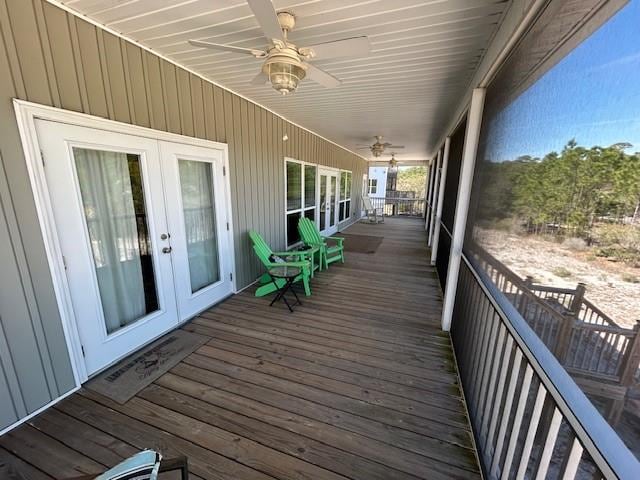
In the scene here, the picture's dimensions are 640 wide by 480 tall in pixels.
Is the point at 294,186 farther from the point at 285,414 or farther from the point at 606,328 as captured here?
the point at 606,328

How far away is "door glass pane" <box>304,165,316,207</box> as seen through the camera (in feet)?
19.2

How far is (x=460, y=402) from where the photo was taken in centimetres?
195

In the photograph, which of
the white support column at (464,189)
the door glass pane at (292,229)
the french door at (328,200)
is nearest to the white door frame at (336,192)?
the french door at (328,200)

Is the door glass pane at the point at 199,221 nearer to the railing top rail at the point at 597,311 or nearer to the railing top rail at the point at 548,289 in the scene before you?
the railing top rail at the point at 548,289

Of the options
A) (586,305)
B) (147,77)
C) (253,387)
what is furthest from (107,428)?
(147,77)

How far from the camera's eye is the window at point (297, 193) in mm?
5145

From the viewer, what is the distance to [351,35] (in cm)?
208

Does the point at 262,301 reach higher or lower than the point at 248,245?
lower

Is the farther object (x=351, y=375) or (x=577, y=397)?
(x=351, y=375)

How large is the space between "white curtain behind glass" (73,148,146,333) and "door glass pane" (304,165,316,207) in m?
3.84

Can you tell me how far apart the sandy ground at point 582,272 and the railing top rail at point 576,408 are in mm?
263

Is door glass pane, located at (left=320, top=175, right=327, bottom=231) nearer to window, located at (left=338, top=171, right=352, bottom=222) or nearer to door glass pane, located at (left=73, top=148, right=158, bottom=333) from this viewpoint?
window, located at (left=338, top=171, right=352, bottom=222)

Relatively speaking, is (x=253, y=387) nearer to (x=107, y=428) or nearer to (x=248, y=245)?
(x=107, y=428)

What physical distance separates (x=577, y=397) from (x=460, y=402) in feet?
4.45
